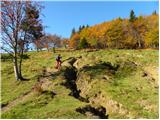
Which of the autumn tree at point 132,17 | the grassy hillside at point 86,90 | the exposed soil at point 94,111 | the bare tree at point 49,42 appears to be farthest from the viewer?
the autumn tree at point 132,17

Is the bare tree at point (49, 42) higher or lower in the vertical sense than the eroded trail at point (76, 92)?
higher

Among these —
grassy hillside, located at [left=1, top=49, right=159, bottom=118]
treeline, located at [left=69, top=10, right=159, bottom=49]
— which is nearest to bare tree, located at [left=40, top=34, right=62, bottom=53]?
treeline, located at [left=69, top=10, right=159, bottom=49]

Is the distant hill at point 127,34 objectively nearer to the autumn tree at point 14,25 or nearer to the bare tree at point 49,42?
the bare tree at point 49,42

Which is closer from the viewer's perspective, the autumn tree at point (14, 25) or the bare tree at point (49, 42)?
the autumn tree at point (14, 25)

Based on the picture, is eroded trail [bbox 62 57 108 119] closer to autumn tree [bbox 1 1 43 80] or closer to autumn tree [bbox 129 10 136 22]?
autumn tree [bbox 1 1 43 80]

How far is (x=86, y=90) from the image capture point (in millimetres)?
35875

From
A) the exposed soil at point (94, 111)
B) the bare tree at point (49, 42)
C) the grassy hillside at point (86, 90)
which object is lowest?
the exposed soil at point (94, 111)

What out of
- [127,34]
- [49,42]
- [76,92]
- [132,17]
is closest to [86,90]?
[76,92]

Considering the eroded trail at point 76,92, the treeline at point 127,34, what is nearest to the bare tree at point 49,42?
the treeline at point 127,34

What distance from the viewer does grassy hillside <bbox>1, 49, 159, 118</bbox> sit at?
91.9 ft

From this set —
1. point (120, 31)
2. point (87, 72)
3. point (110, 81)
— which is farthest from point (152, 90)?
point (120, 31)

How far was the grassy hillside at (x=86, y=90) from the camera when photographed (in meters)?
28.0

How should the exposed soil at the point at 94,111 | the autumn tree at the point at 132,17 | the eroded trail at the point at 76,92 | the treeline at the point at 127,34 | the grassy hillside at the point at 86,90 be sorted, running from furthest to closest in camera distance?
1. the autumn tree at the point at 132,17
2. the treeline at the point at 127,34
3. the grassy hillside at the point at 86,90
4. the eroded trail at the point at 76,92
5. the exposed soil at the point at 94,111

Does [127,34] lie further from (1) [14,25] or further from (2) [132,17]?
(1) [14,25]
